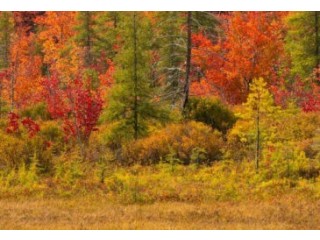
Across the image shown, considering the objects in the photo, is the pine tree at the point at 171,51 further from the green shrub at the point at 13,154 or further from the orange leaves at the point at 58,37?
the orange leaves at the point at 58,37

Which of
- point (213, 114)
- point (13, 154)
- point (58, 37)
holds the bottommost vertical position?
point (13, 154)

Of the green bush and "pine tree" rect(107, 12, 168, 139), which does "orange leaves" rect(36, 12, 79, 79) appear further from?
"pine tree" rect(107, 12, 168, 139)

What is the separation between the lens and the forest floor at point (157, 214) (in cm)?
1253

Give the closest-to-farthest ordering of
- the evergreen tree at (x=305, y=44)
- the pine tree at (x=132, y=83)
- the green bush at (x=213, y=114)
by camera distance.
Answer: the pine tree at (x=132, y=83) < the green bush at (x=213, y=114) < the evergreen tree at (x=305, y=44)

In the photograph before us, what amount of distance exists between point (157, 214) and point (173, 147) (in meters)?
6.00

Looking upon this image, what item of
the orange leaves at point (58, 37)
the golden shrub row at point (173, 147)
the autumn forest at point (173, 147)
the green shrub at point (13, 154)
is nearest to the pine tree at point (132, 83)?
the autumn forest at point (173, 147)

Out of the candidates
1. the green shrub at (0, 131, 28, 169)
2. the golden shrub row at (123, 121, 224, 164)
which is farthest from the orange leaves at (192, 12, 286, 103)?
the green shrub at (0, 131, 28, 169)

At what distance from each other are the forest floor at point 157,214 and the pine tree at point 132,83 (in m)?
5.55

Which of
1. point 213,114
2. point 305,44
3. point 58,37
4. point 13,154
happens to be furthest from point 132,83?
point 58,37

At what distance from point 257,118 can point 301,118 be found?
4604 millimetres

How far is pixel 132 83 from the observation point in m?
20.5

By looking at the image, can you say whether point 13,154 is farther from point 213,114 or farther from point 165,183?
point 213,114

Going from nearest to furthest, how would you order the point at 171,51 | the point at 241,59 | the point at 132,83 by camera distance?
1. the point at 132,83
2. the point at 241,59
3. the point at 171,51

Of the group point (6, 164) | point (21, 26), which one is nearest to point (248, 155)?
point (6, 164)
